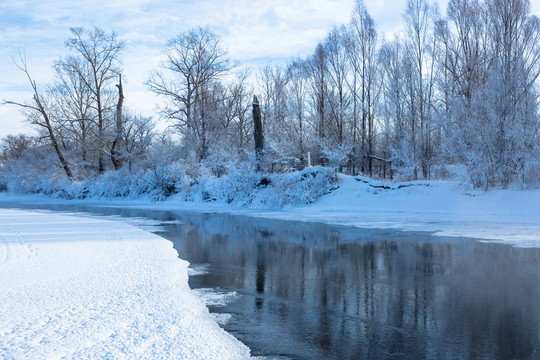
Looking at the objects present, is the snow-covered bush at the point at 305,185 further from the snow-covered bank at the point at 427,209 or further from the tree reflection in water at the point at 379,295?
the tree reflection in water at the point at 379,295

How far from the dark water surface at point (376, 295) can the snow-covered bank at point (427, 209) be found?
3.07 m

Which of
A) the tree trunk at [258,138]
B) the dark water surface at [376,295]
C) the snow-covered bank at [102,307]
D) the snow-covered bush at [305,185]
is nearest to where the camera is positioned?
the snow-covered bank at [102,307]

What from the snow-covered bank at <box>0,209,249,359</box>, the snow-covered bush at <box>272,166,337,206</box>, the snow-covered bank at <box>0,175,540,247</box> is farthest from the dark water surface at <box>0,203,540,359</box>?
the snow-covered bush at <box>272,166,337,206</box>

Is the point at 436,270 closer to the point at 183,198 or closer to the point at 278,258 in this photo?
the point at 278,258

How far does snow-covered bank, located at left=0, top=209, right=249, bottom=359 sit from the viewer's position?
4.89 m

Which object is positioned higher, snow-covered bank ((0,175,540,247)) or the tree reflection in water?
snow-covered bank ((0,175,540,247))

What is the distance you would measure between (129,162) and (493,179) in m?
29.6

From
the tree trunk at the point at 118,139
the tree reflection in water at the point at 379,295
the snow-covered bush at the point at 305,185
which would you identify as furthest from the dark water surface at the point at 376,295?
the tree trunk at the point at 118,139

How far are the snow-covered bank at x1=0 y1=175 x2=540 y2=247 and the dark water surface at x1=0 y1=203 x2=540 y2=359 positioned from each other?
307 cm

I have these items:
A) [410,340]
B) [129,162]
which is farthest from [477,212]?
[129,162]

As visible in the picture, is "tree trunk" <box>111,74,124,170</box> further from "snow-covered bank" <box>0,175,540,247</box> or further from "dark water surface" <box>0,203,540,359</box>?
"dark water surface" <box>0,203,540,359</box>

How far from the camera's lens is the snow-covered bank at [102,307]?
4887 millimetres

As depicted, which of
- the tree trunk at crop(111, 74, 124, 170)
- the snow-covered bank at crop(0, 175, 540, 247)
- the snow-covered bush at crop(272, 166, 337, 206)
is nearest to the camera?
the snow-covered bank at crop(0, 175, 540, 247)

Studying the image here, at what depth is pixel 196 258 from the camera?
35.9 ft
